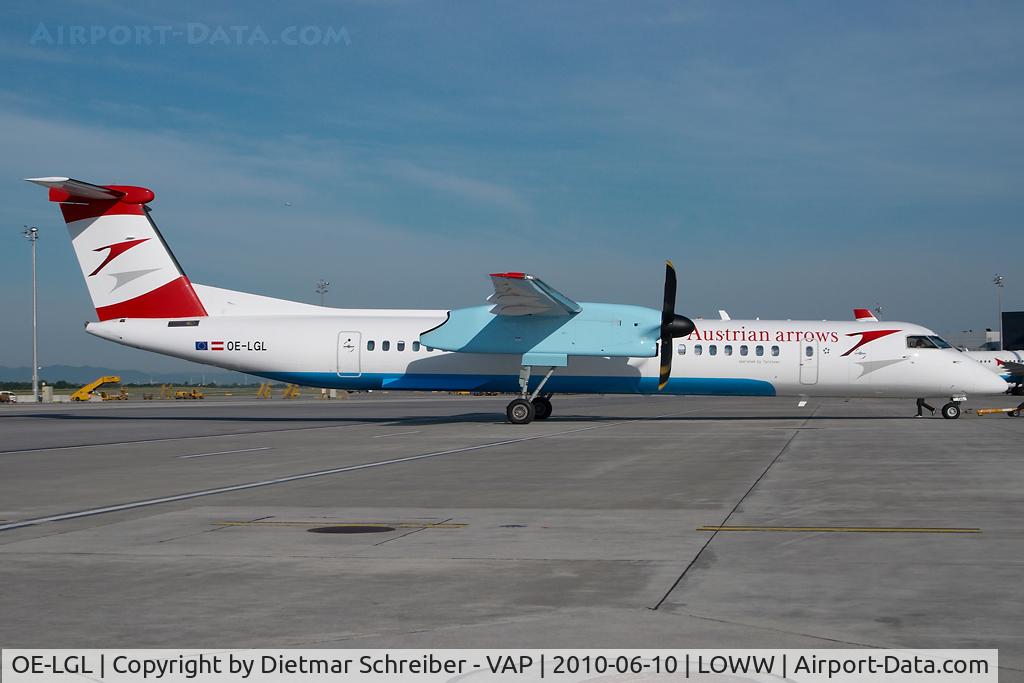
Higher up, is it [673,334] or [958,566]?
[673,334]

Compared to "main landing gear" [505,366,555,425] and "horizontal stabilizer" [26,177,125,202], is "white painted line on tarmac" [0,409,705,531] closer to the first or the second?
"main landing gear" [505,366,555,425]

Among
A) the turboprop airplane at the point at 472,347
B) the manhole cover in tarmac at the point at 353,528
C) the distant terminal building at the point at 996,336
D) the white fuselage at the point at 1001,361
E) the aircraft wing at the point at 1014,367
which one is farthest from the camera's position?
the distant terminal building at the point at 996,336

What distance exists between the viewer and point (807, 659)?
5.18 meters

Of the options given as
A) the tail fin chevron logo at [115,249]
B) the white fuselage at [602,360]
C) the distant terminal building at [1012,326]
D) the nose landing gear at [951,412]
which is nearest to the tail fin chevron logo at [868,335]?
the white fuselage at [602,360]

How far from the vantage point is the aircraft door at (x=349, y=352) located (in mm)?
30859

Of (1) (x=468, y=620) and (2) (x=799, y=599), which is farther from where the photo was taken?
(2) (x=799, y=599)

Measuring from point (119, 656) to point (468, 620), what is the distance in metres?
2.00

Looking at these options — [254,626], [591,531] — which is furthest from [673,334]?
[254,626]

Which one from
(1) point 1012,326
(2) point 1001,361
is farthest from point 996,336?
(2) point 1001,361

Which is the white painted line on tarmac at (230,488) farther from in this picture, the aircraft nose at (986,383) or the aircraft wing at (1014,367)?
the aircraft wing at (1014,367)

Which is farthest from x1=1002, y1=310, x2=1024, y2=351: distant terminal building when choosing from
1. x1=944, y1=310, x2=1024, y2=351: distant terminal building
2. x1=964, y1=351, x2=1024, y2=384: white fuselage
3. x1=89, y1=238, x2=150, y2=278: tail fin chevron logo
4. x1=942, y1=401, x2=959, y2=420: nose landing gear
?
x1=89, y1=238, x2=150, y2=278: tail fin chevron logo

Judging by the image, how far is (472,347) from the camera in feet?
98.8

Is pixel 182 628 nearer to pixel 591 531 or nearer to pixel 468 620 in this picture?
pixel 468 620

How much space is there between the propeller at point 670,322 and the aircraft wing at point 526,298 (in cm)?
270
